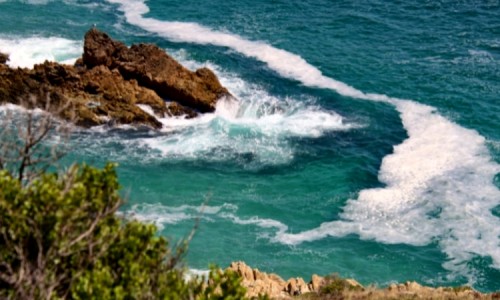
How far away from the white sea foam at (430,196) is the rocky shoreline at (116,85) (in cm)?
347

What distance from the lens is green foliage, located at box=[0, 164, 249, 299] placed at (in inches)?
625

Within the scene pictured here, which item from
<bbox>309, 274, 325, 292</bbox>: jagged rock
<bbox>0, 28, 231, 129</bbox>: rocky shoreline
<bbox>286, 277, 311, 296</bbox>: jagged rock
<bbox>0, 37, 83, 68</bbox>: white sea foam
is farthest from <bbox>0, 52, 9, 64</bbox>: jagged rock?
<bbox>309, 274, 325, 292</bbox>: jagged rock

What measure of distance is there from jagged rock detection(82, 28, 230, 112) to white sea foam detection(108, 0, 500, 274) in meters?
2.63

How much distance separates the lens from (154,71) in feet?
170

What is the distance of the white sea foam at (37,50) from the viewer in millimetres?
57812

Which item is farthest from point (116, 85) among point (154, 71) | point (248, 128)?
point (248, 128)

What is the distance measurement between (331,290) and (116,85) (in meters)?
26.8

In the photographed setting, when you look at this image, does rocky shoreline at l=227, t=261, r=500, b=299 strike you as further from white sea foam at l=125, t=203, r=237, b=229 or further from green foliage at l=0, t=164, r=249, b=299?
green foliage at l=0, t=164, r=249, b=299

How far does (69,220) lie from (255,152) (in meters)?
30.8

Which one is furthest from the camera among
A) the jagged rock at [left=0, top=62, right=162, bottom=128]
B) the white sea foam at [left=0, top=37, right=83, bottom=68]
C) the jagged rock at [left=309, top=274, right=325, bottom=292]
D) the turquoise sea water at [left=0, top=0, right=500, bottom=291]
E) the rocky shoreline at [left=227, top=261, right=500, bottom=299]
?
the white sea foam at [left=0, top=37, right=83, bottom=68]

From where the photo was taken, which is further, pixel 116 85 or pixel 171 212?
pixel 116 85

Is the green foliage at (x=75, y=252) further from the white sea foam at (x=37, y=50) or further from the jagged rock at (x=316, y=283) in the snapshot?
the white sea foam at (x=37, y=50)

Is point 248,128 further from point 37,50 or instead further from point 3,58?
point 37,50

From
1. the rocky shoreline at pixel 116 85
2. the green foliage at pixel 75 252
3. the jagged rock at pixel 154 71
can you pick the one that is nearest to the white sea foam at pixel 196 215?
the rocky shoreline at pixel 116 85
